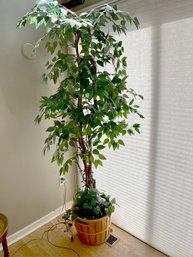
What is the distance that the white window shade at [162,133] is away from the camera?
4.42 feet

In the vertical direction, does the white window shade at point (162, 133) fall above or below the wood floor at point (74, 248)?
above

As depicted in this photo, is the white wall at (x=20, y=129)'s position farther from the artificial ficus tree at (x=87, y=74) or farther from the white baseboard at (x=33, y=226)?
the artificial ficus tree at (x=87, y=74)

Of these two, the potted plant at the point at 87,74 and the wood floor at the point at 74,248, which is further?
the wood floor at the point at 74,248

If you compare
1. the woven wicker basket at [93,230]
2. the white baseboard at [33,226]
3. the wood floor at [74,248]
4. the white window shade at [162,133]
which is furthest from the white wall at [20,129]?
the white window shade at [162,133]

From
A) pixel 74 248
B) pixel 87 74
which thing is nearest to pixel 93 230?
pixel 74 248

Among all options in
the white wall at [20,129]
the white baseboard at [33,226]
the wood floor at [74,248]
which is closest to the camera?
the white wall at [20,129]

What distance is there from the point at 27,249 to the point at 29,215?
0.93ft

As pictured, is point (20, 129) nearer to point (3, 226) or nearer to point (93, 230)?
point (3, 226)

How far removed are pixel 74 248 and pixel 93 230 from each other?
280 millimetres

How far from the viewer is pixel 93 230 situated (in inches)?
69.2

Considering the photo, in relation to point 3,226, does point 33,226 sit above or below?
below

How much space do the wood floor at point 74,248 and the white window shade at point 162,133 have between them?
0.34ft

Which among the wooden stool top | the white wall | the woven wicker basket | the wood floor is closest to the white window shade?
the wood floor

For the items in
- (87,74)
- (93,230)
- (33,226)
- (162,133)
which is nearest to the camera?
(87,74)
